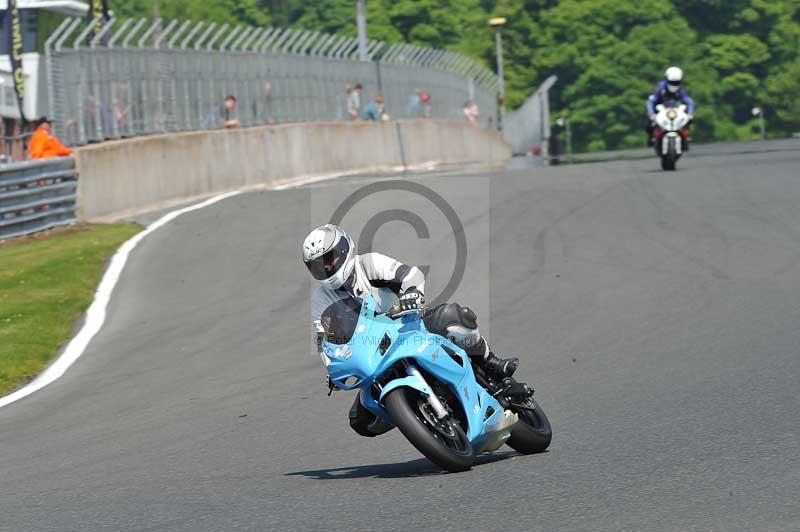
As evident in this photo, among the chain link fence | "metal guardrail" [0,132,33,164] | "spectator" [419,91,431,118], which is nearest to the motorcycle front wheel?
"metal guardrail" [0,132,33,164]

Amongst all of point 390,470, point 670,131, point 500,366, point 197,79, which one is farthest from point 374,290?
point 197,79

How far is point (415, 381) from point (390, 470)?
2.55ft

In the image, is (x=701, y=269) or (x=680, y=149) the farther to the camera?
(x=680, y=149)

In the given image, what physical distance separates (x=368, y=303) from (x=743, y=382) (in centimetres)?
326

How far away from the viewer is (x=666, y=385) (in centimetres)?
944

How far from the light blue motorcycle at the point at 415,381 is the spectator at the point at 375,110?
1148 inches

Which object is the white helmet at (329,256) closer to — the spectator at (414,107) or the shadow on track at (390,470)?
the shadow on track at (390,470)

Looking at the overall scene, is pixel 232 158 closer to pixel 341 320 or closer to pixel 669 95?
pixel 669 95

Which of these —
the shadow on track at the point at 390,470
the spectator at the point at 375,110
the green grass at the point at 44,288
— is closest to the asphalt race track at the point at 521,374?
the shadow on track at the point at 390,470

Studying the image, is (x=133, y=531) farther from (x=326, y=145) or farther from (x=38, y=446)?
(x=326, y=145)

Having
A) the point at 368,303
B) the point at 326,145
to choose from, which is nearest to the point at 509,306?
the point at 368,303

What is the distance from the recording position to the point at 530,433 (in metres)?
7.58

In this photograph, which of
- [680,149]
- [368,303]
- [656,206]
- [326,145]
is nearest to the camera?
[368,303]

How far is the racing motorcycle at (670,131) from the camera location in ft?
82.2
